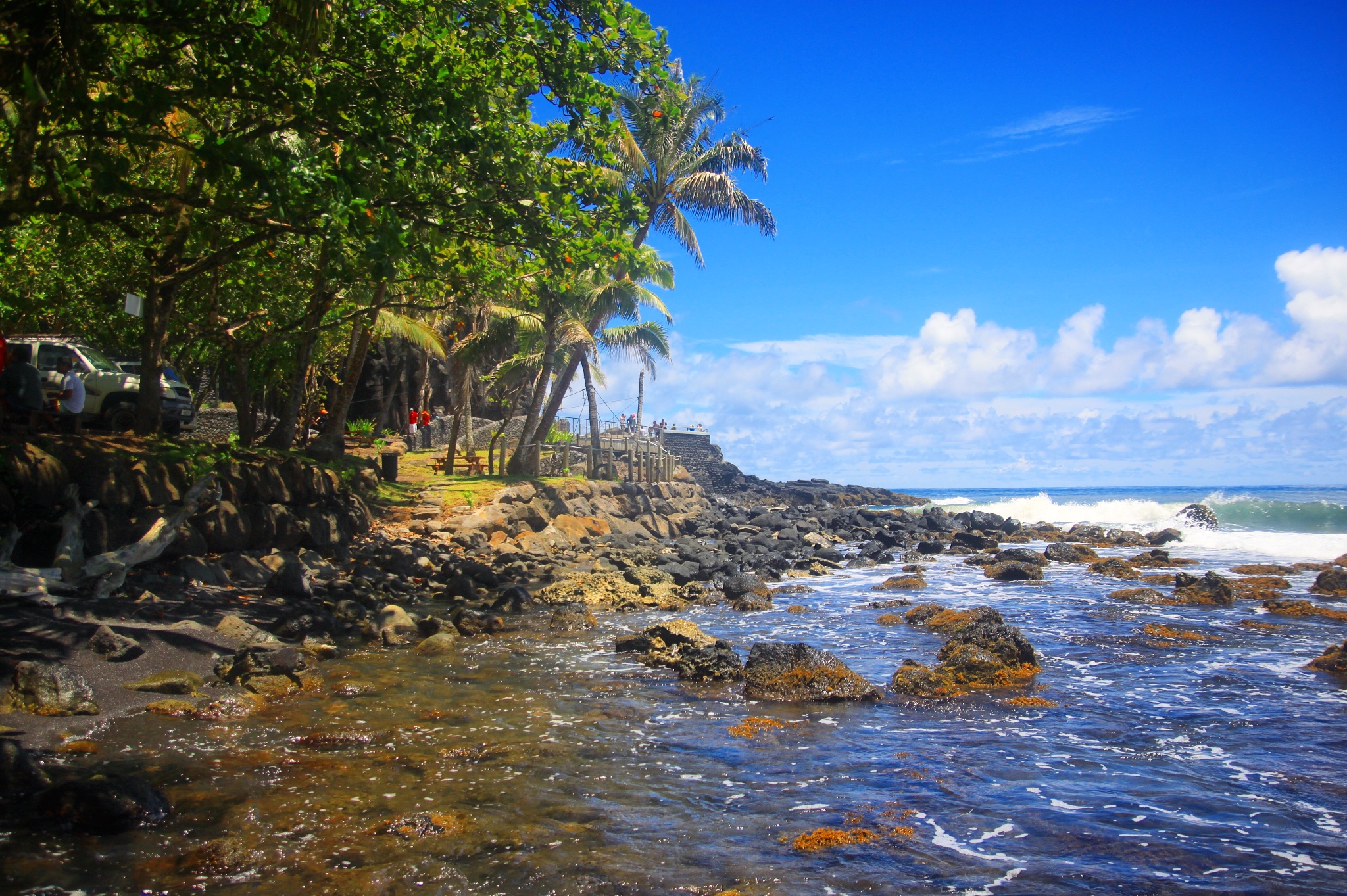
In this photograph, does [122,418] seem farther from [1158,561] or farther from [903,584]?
[1158,561]

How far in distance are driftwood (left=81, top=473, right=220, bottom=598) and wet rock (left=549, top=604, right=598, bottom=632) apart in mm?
4487

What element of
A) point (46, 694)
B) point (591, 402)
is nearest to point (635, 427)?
point (591, 402)

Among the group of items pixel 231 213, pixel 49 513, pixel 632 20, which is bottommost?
pixel 49 513

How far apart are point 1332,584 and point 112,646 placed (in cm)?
1843

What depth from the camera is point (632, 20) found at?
7.93 meters

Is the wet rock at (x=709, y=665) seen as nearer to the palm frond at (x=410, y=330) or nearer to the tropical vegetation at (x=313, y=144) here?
the tropical vegetation at (x=313, y=144)

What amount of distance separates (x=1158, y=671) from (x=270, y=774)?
342 inches

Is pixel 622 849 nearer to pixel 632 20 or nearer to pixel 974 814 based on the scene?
pixel 974 814

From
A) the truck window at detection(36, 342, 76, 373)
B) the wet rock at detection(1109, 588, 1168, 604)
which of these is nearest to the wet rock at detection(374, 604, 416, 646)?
the truck window at detection(36, 342, 76, 373)

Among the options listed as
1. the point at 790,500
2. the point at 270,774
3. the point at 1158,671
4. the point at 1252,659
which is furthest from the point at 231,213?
the point at 790,500

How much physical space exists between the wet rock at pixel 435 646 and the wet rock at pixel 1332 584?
15210mm

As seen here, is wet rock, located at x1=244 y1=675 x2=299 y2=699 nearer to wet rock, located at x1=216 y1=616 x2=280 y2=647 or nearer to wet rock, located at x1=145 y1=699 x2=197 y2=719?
wet rock, located at x1=145 y1=699 x2=197 y2=719

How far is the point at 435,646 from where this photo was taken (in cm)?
883

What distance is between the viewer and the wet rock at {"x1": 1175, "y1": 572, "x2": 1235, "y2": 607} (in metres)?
13.8
